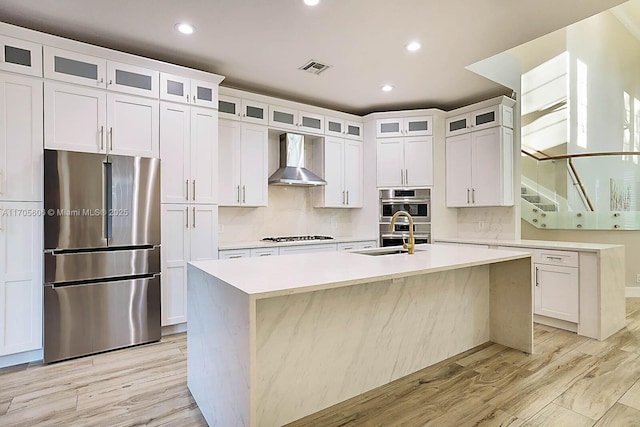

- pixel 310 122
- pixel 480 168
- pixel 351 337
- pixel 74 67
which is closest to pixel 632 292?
pixel 480 168

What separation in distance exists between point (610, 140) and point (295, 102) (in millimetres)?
6301

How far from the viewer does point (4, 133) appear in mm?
2686

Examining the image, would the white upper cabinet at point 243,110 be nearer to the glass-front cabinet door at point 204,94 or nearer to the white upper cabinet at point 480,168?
the glass-front cabinet door at point 204,94

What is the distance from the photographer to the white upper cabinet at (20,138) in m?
2.69

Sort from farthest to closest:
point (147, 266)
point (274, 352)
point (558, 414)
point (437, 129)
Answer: point (437, 129)
point (147, 266)
point (558, 414)
point (274, 352)

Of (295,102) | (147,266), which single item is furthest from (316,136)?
(147,266)

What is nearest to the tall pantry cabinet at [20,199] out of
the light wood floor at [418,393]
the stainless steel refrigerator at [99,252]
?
the stainless steel refrigerator at [99,252]

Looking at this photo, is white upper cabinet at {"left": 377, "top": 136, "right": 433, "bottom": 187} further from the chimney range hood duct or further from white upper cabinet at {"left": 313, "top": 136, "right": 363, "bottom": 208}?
the chimney range hood duct

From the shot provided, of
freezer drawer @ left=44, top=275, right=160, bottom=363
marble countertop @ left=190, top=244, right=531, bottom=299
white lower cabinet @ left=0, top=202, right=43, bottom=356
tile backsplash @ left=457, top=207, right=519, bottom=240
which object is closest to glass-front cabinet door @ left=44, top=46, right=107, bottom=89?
white lower cabinet @ left=0, top=202, right=43, bottom=356

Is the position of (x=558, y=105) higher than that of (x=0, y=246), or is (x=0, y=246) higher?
(x=558, y=105)

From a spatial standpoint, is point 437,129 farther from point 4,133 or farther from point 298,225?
point 4,133

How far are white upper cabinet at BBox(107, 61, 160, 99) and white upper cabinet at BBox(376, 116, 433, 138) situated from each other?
305cm

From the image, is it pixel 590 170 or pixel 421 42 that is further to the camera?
pixel 590 170

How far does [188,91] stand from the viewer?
352 centimetres
